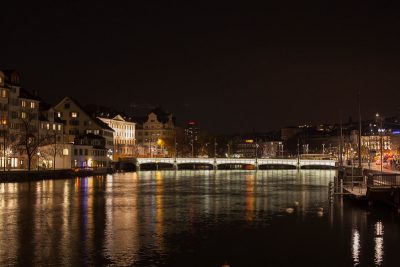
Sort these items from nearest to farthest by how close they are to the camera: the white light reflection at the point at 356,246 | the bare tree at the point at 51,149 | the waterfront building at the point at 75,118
A: 1. the white light reflection at the point at 356,246
2. the bare tree at the point at 51,149
3. the waterfront building at the point at 75,118

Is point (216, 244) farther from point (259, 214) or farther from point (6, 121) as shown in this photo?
point (6, 121)

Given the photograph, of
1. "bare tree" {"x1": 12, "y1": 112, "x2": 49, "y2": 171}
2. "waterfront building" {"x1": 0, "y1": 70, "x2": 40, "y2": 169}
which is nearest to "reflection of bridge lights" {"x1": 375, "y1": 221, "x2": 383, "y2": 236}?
"bare tree" {"x1": 12, "y1": 112, "x2": 49, "y2": 171}

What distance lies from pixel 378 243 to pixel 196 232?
12.4m

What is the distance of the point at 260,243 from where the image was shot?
4219cm

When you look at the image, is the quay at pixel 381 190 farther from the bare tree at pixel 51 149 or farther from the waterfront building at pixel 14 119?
the bare tree at pixel 51 149

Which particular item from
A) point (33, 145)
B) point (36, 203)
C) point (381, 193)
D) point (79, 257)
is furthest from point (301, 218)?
point (33, 145)

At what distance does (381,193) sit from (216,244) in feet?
87.1

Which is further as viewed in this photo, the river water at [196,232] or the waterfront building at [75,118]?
the waterfront building at [75,118]

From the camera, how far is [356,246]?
41.0 m

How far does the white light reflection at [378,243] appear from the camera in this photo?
3631cm

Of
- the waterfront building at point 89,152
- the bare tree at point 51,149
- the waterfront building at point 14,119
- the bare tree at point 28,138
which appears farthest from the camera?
the waterfront building at point 89,152

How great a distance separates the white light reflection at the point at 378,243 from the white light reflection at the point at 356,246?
3.36 ft

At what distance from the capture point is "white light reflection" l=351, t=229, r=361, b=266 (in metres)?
36.7

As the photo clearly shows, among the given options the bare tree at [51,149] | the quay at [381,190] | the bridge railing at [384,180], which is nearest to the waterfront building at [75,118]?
the bare tree at [51,149]
